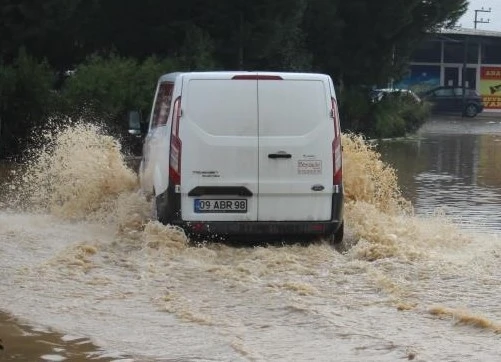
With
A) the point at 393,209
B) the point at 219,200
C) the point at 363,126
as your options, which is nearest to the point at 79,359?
the point at 219,200

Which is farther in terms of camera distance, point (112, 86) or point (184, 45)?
point (184, 45)

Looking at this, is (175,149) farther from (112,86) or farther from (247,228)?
(112,86)

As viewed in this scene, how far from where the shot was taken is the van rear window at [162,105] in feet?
37.3

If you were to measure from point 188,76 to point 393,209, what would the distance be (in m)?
4.32

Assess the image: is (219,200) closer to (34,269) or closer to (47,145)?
(34,269)

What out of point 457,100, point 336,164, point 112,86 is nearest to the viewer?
point 336,164

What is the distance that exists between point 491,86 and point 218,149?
56308 millimetres

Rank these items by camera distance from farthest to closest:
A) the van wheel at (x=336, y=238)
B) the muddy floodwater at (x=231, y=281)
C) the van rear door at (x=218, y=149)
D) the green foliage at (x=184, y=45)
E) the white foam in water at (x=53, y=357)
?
the green foliage at (x=184, y=45) → the van wheel at (x=336, y=238) → the van rear door at (x=218, y=149) → the muddy floodwater at (x=231, y=281) → the white foam in water at (x=53, y=357)

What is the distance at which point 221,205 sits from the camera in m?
10.6

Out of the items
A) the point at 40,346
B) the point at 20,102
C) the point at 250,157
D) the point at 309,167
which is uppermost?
the point at 20,102

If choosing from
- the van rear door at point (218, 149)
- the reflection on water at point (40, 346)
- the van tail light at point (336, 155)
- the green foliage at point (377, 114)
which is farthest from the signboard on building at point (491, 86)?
the reflection on water at point (40, 346)

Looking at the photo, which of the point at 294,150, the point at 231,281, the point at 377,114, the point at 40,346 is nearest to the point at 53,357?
the point at 40,346

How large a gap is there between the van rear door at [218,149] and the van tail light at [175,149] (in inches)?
1.7

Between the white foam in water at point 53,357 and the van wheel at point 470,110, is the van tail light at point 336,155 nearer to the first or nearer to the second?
the white foam in water at point 53,357
